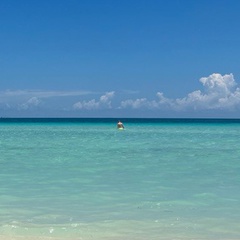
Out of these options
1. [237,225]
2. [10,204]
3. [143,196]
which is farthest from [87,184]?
[237,225]

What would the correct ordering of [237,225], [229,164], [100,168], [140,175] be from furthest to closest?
[229,164], [100,168], [140,175], [237,225]

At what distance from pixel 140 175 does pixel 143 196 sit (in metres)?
4.36

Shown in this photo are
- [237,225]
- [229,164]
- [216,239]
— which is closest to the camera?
[216,239]

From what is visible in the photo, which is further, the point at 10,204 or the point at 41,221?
the point at 10,204

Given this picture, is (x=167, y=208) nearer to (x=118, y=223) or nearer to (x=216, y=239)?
(x=118, y=223)

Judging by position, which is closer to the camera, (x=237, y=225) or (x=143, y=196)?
(x=237, y=225)

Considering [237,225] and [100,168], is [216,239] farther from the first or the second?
[100,168]

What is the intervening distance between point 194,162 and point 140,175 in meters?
5.71

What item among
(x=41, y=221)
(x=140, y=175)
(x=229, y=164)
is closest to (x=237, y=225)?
(x=41, y=221)

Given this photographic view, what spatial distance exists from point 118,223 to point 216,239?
80.2 inches

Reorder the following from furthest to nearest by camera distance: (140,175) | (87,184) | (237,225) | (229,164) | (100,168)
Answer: (229,164) → (100,168) → (140,175) → (87,184) → (237,225)

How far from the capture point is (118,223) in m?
9.88

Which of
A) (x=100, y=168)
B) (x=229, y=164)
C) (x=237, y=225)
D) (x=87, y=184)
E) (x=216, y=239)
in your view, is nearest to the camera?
(x=216, y=239)

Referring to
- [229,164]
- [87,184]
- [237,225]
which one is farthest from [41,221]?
[229,164]
